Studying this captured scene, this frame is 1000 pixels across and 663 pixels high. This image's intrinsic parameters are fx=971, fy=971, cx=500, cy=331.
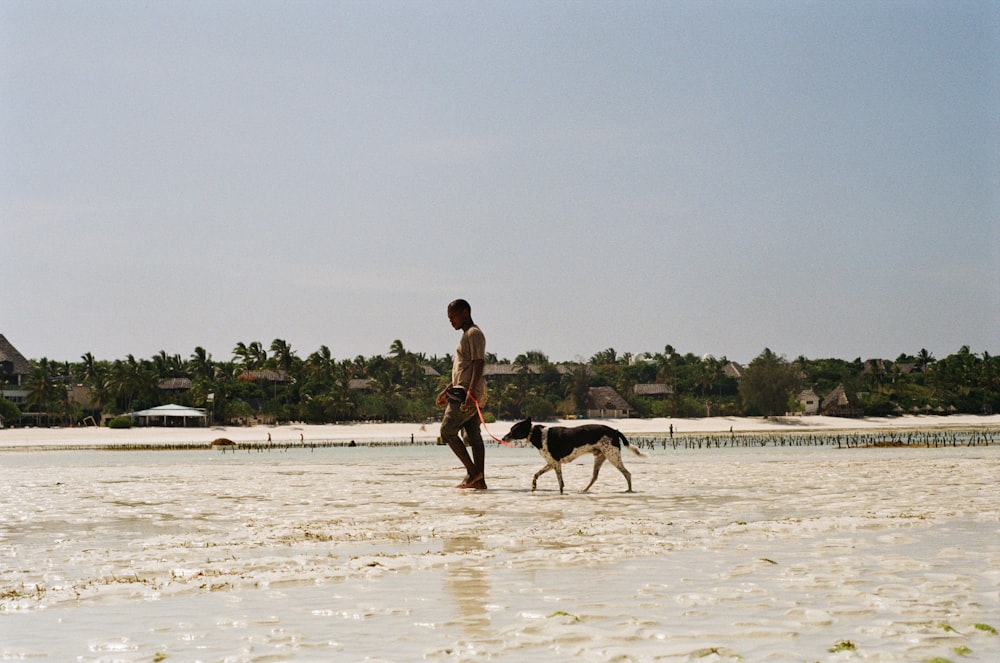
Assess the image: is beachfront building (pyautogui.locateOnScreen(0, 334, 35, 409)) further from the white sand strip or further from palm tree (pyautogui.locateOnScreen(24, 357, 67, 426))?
the white sand strip

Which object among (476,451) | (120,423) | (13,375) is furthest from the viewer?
(13,375)

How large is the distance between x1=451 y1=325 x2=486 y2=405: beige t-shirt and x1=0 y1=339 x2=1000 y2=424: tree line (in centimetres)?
8150

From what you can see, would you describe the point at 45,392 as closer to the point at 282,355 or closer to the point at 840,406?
the point at 282,355

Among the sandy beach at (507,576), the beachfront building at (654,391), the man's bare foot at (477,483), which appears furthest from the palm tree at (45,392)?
the man's bare foot at (477,483)

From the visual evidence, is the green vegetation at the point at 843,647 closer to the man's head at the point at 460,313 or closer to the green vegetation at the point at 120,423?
the man's head at the point at 460,313

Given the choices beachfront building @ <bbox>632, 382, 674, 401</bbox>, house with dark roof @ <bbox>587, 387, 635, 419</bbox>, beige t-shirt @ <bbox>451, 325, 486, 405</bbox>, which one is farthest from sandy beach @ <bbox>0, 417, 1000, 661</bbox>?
beachfront building @ <bbox>632, 382, 674, 401</bbox>

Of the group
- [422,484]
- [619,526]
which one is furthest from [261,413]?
[619,526]

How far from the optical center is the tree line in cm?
9550

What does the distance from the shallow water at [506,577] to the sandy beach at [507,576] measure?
3cm

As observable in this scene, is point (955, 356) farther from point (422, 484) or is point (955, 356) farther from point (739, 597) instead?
point (739, 597)

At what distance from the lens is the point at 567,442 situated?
1449 cm

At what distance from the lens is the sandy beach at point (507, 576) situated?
16.6 feet

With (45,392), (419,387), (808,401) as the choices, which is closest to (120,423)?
(45,392)

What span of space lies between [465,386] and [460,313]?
1.13 m
